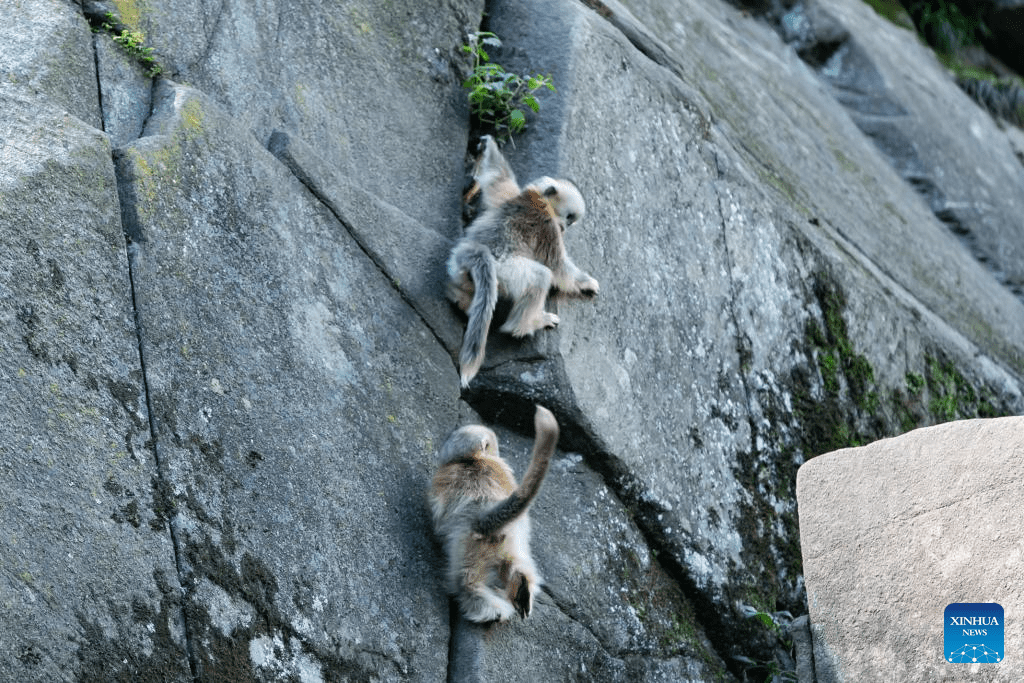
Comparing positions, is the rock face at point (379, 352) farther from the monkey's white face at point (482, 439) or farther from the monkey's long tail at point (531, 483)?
the monkey's long tail at point (531, 483)

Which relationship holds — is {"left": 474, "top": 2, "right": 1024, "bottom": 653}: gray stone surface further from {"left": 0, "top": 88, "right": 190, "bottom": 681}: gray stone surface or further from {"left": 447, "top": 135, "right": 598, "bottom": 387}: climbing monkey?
{"left": 0, "top": 88, "right": 190, "bottom": 681}: gray stone surface

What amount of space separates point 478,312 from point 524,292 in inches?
10.7

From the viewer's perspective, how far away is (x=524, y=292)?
16.9 ft

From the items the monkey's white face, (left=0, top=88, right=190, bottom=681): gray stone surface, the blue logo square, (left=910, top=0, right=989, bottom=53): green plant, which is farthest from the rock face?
(left=910, top=0, right=989, bottom=53): green plant

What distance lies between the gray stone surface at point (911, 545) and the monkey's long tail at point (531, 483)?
118 cm

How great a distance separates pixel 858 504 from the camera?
14.7 feet

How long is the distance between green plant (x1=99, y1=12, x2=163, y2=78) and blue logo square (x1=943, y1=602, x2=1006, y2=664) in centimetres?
371

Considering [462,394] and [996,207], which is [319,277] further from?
[996,207]

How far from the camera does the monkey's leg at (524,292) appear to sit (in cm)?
515

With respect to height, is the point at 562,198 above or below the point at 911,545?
below

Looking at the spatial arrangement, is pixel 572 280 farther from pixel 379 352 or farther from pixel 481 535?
pixel 481 535

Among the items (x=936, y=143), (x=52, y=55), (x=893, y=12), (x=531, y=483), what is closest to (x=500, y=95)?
(x=52, y=55)

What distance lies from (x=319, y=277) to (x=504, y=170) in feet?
4.40

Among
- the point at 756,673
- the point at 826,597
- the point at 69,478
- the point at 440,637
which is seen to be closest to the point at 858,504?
the point at 826,597
